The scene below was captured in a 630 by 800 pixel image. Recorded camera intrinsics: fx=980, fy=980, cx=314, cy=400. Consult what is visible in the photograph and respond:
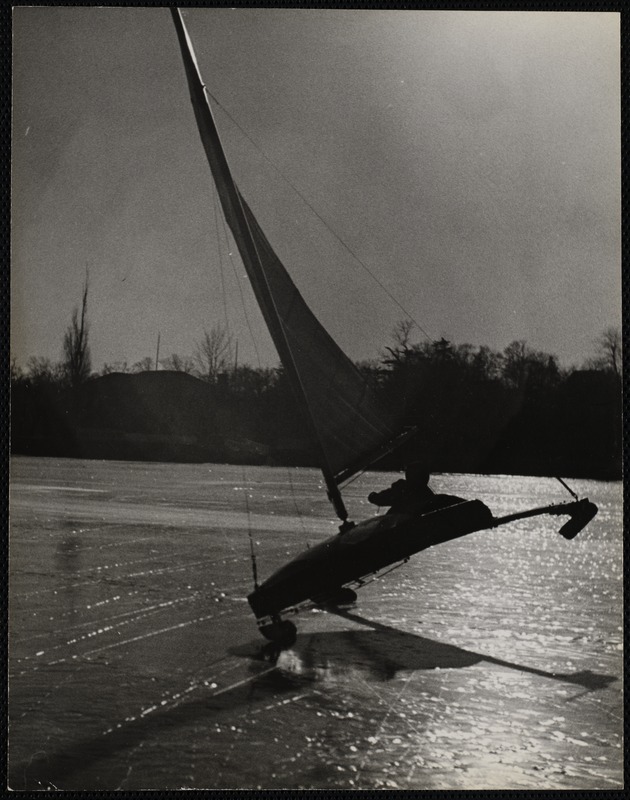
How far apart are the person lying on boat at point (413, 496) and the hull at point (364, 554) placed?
56 millimetres

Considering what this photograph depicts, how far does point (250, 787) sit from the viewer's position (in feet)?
14.9

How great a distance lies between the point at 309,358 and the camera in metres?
6.38

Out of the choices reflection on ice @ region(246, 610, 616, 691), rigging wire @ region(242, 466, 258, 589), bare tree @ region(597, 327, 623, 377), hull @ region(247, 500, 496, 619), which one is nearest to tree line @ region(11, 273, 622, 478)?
bare tree @ region(597, 327, 623, 377)

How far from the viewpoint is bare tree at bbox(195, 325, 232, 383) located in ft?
20.1

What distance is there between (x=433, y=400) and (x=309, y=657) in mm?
1756

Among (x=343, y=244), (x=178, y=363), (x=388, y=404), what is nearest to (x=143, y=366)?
(x=178, y=363)

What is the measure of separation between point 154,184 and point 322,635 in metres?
2.93

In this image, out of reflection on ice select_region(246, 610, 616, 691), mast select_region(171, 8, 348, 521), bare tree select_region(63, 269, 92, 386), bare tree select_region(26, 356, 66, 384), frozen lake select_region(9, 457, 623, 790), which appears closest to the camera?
frozen lake select_region(9, 457, 623, 790)

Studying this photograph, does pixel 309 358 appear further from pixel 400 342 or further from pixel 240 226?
pixel 240 226

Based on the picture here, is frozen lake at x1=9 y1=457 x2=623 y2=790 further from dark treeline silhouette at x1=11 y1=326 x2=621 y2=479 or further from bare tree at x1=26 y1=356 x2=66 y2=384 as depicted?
bare tree at x1=26 y1=356 x2=66 y2=384

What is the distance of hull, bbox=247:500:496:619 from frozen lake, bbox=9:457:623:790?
25cm

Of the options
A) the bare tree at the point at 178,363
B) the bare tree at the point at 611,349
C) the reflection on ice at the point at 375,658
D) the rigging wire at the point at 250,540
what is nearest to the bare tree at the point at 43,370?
the bare tree at the point at 178,363

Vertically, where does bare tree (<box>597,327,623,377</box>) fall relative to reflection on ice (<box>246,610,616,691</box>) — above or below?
above

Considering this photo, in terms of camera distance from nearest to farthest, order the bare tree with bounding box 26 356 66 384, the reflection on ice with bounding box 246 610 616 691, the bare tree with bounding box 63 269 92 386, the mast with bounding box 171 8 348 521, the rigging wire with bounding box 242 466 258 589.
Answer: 1. the reflection on ice with bounding box 246 610 616 691
2. the bare tree with bounding box 26 356 66 384
3. the bare tree with bounding box 63 269 92 386
4. the mast with bounding box 171 8 348 521
5. the rigging wire with bounding box 242 466 258 589
